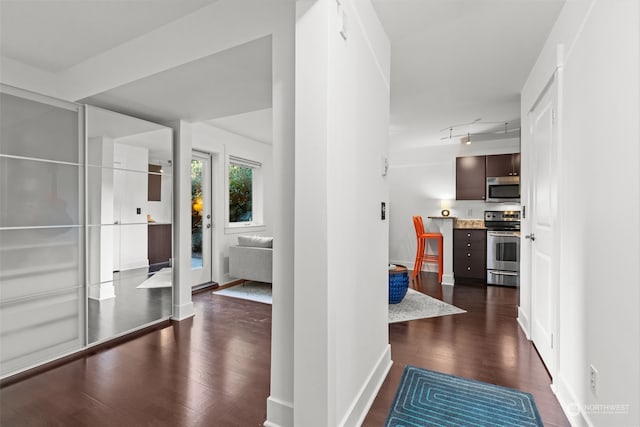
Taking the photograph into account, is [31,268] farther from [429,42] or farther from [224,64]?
[429,42]

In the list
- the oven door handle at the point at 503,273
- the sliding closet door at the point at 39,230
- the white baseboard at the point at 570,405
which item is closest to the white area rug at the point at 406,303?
the oven door handle at the point at 503,273

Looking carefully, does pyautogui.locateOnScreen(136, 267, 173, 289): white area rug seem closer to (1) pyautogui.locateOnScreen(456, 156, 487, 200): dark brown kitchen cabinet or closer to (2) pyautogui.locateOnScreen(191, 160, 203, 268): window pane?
(2) pyautogui.locateOnScreen(191, 160, 203, 268): window pane

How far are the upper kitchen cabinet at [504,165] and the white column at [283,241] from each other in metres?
4.70

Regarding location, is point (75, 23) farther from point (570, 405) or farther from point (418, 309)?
point (418, 309)

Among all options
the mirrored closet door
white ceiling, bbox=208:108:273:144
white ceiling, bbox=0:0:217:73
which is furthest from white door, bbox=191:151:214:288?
white ceiling, bbox=0:0:217:73

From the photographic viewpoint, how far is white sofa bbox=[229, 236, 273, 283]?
451cm

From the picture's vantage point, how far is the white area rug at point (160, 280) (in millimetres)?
3148

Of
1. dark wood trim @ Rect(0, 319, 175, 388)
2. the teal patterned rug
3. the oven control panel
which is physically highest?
the oven control panel

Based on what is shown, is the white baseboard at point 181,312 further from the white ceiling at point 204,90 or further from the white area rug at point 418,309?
the white area rug at point 418,309

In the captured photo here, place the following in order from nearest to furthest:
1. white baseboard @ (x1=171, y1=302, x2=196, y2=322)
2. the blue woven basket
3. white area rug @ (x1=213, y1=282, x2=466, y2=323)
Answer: white baseboard @ (x1=171, y1=302, x2=196, y2=322) < white area rug @ (x1=213, y1=282, x2=466, y2=323) < the blue woven basket

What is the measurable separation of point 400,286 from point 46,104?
384cm

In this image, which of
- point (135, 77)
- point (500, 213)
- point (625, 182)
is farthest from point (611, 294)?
point (500, 213)

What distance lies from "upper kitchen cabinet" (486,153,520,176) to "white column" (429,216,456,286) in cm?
104

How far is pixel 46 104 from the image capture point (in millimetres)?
2463
